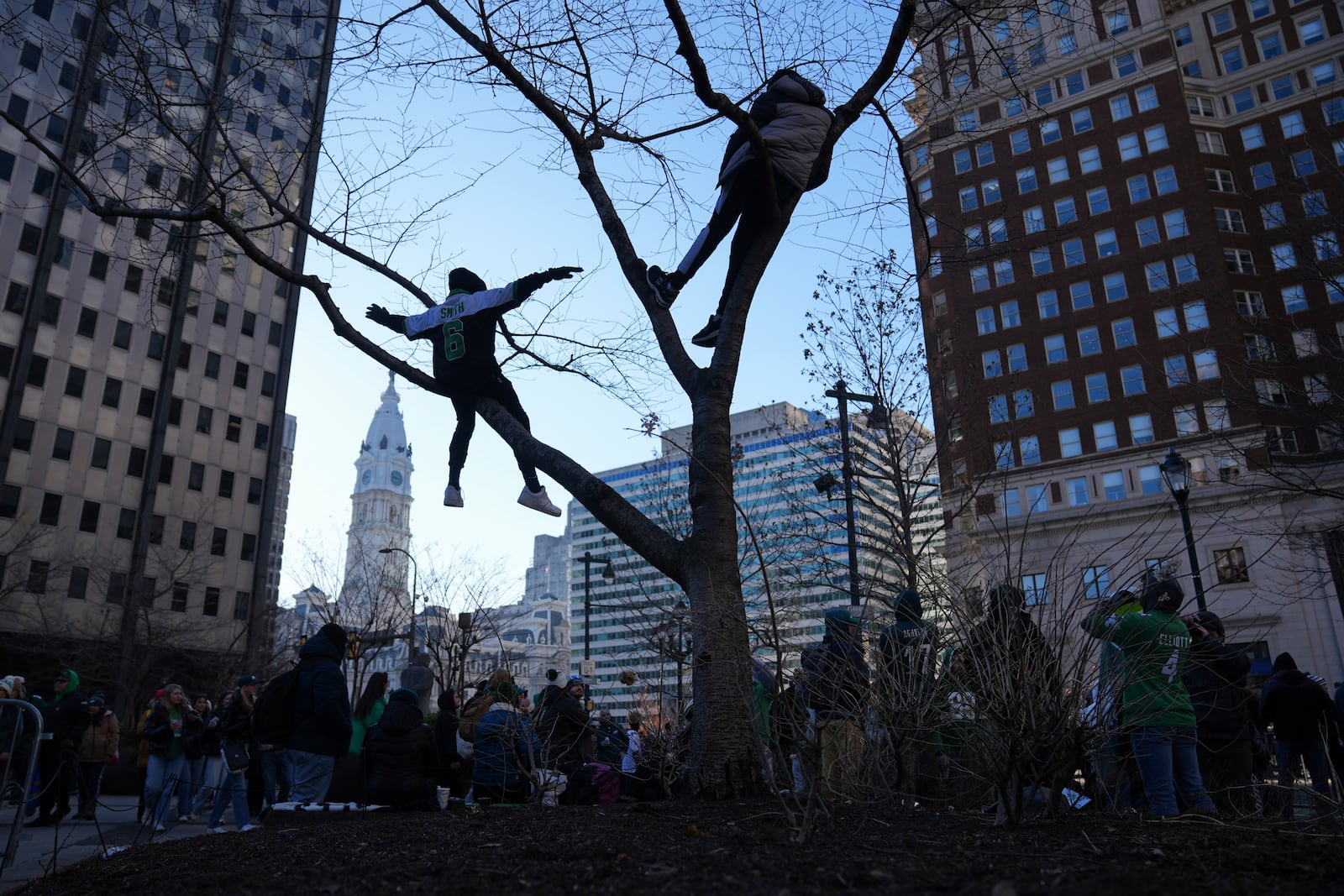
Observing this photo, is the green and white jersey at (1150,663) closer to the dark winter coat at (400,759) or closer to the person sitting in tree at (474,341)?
the person sitting in tree at (474,341)

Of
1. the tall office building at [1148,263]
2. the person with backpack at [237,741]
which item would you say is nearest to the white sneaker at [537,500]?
the person with backpack at [237,741]

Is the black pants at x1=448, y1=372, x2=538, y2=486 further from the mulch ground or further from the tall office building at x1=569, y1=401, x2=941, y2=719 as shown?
the mulch ground

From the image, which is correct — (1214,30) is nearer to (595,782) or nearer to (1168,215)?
(1168,215)

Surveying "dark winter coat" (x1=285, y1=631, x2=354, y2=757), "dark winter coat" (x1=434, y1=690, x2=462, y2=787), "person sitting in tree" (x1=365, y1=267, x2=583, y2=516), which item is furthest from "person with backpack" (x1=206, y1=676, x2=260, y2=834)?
"person sitting in tree" (x1=365, y1=267, x2=583, y2=516)

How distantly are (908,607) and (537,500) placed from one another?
339cm

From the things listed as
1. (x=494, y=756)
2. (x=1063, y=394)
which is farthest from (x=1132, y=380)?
(x=494, y=756)

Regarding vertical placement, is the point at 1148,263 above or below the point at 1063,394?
above

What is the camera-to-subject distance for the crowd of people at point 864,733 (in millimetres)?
3938

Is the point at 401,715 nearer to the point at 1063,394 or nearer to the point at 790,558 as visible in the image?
the point at 790,558

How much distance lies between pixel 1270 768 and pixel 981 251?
7981 mm

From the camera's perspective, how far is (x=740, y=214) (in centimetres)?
594

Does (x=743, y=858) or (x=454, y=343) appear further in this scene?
(x=454, y=343)

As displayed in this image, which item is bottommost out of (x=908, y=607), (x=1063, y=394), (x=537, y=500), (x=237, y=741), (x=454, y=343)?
(x=237, y=741)

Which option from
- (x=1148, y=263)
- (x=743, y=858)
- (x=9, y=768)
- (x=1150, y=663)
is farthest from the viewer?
(x=1148, y=263)
